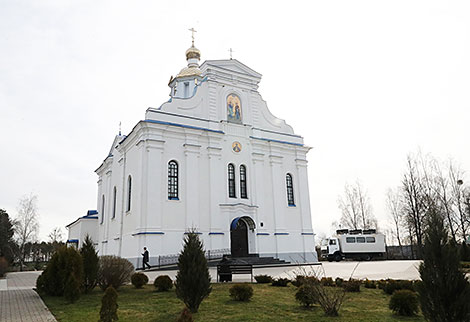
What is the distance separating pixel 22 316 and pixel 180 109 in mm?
19609

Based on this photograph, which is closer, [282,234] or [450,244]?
[450,244]

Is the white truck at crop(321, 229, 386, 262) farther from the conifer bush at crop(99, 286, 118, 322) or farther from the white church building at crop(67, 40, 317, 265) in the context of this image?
the conifer bush at crop(99, 286, 118, 322)

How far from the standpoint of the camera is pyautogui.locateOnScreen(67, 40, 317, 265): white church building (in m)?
24.4

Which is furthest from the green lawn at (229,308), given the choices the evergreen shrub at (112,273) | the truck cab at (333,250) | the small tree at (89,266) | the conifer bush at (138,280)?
the truck cab at (333,250)

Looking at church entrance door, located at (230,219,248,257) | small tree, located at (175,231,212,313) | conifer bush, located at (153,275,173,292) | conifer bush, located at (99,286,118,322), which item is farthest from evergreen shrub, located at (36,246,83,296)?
church entrance door, located at (230,219,248,257)

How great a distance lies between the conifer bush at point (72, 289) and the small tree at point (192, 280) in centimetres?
386

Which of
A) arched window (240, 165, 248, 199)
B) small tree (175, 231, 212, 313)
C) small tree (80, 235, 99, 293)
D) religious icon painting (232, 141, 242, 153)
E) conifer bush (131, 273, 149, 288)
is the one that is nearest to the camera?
small tree (175, 231, 212, 313)

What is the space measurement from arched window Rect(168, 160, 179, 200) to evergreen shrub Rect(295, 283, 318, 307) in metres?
16.4

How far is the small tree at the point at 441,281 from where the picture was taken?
17.8ft

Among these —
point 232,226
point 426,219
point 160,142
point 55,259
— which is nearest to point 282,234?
point 232,226

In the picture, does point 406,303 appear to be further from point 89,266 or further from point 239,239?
point 239,239

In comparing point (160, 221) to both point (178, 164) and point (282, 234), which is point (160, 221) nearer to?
point (178, 164)

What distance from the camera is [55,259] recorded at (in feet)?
42.4

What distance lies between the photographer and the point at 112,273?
13.0 m
